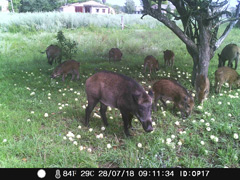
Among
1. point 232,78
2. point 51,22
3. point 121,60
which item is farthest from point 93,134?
point 51,22

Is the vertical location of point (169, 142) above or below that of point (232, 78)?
below

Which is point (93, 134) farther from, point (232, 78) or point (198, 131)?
point (232, 78)

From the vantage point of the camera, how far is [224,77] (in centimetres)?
666

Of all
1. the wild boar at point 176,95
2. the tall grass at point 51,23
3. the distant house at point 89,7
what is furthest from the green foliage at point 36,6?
the wild boar at point 176,95

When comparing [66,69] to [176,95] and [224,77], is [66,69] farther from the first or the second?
[224,77]

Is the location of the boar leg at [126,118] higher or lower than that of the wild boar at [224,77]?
lower

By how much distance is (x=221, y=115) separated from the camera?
5.29 meters

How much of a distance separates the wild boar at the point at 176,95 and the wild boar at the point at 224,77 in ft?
6.39

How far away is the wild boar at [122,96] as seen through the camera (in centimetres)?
391

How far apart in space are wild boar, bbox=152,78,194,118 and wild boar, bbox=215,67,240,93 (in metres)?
1.95

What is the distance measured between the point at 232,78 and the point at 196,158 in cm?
406

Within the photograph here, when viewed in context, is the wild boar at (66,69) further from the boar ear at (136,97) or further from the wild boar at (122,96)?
the boar ear at (136,97)

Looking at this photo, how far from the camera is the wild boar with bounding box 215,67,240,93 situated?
661cm

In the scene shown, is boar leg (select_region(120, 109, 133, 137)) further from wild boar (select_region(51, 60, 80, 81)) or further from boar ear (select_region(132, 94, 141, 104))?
wild boar (select_region(51, 60, 80, 81))
